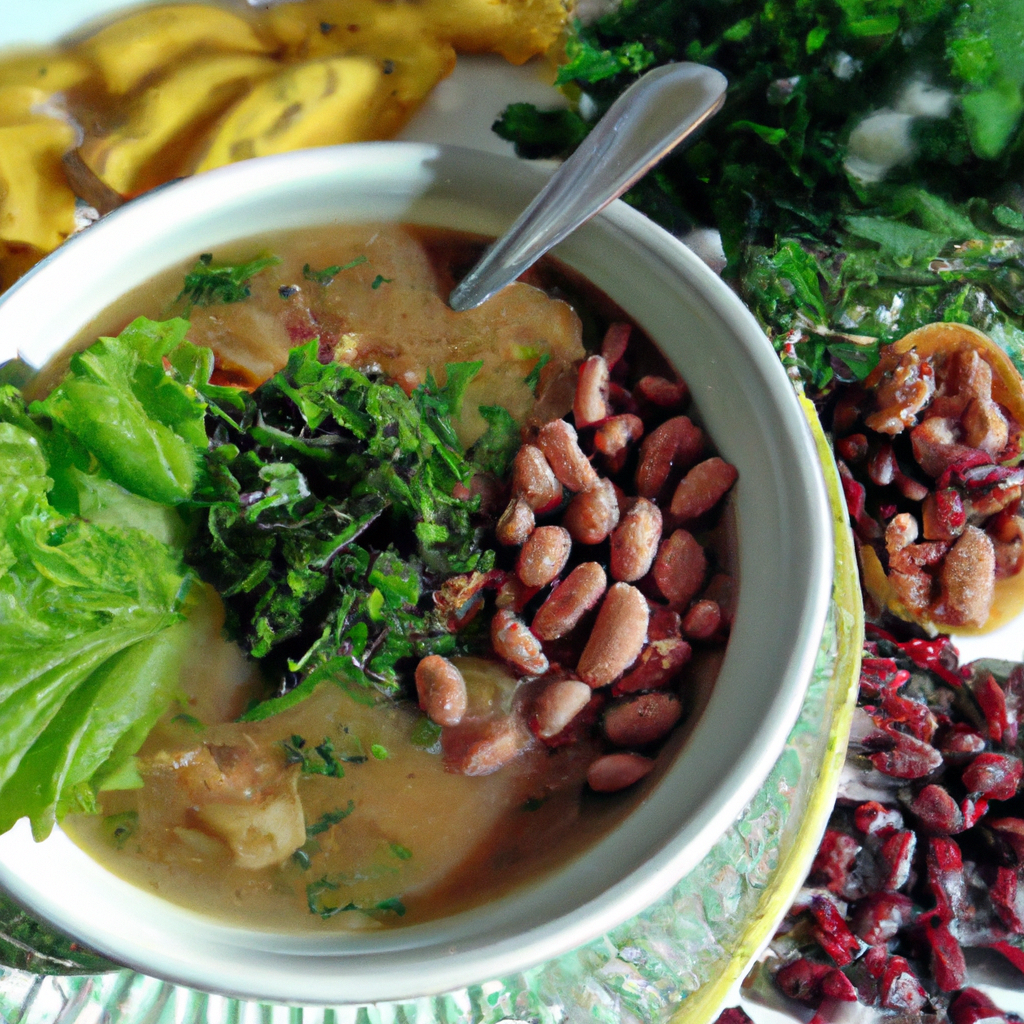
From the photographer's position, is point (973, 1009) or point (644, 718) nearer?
point (644, 718)

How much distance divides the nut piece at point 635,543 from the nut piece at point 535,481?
0.07 meters

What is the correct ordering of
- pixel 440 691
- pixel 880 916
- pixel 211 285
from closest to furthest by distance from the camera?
1. pixel 440 691
2. pixel 211 285
3. pixel 880 916

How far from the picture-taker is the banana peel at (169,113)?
1.13m

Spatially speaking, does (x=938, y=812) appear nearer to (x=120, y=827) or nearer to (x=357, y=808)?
(x=357, y=808)

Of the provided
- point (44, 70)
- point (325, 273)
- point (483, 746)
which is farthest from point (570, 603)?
point (44, 70)

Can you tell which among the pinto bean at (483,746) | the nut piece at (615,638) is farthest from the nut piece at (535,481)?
the pinto bean at (483,746)

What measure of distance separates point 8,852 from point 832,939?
3.03 ft

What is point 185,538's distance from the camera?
32.7 inches

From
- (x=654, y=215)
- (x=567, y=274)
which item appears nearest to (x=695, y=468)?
(x=567, y=274)

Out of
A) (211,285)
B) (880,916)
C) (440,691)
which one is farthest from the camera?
(880,916)

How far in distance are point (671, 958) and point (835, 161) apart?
1.00 metres

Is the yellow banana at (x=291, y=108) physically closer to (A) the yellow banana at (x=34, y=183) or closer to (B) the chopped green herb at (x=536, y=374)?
(A) the yellow banana at (x=34, y=183)

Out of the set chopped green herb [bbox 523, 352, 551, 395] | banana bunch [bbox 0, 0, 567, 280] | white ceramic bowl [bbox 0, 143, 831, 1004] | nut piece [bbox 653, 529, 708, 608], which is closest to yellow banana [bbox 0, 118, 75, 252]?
banana bunch [bbox 0, 0, 567, 280]

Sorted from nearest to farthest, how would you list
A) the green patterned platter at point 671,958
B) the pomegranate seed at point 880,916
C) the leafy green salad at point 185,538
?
the leafy green salad at point 185,538 → the green patterned platter at point 671,958 → the pomegranate seed at point 880,916
